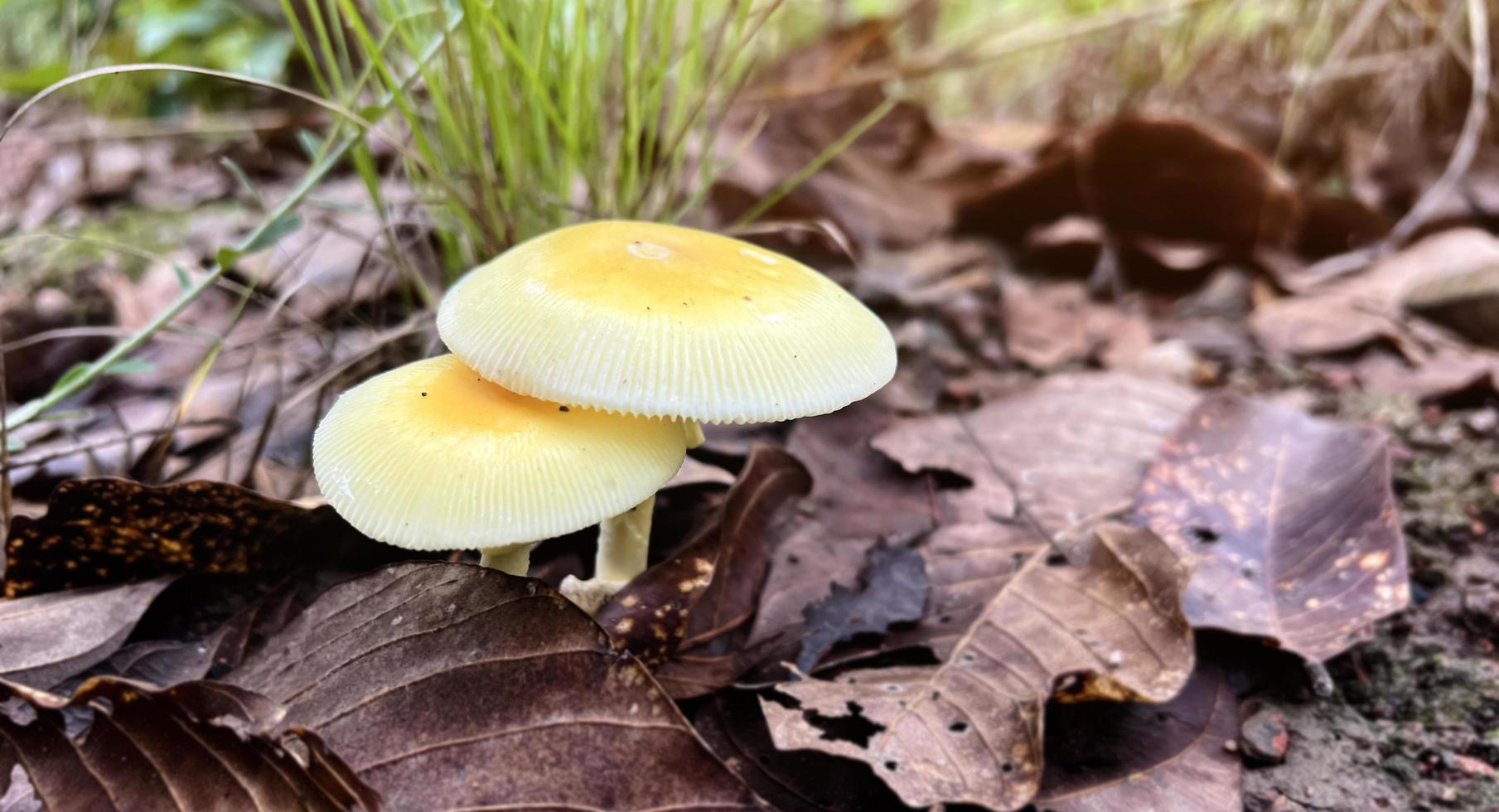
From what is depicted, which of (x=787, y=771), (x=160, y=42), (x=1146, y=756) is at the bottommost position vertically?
(x=1146, y=756)

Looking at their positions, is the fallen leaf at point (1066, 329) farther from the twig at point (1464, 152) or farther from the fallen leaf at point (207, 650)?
the fallen leaf at point (207, 650)

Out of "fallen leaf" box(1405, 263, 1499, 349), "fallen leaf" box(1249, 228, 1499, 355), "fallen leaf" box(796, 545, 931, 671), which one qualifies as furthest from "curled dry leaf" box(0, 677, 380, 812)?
"fallen leaf" box(1405, 263, 1499, 349)

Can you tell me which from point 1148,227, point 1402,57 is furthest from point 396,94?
point 1402,57

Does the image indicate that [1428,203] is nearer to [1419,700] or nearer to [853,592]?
[1419,700]

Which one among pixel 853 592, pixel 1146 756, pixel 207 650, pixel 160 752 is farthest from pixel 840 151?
pixel 160 752

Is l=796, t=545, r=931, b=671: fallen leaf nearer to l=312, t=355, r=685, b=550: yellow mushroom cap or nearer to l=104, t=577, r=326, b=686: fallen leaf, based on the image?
l=312, t=355, r=685, b=550: yellow mushroom cap

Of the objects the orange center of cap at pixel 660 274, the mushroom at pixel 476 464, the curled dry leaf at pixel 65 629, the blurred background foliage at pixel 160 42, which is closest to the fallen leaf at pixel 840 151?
the orange center of cap at pixel 660 274
